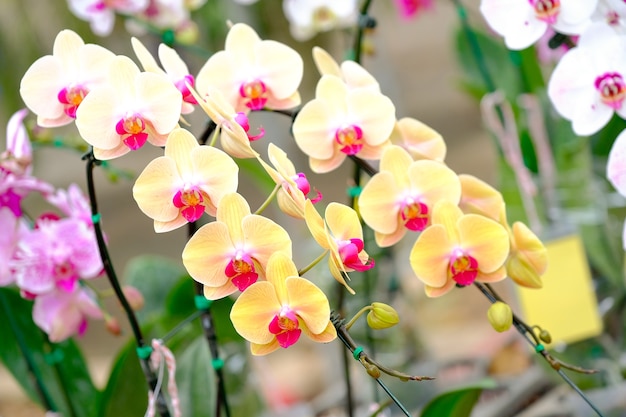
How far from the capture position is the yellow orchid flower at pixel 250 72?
0.45 m

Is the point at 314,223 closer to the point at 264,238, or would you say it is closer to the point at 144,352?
the point at 264,238

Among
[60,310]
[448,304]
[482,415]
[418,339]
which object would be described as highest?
[60,310]

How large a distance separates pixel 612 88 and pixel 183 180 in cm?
26

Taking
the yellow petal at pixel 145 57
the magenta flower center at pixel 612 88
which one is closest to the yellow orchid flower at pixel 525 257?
the magenta flower center at pixel 612 88

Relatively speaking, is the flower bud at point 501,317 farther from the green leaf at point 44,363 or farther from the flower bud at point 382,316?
the green leaf at point 44,363

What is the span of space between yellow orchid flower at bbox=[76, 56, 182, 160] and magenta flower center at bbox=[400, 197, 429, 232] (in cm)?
12

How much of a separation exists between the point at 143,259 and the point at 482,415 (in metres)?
0.34

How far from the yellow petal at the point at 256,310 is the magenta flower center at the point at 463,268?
0.09m

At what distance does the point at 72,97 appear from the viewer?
410 mm

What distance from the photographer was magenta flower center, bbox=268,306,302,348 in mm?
362

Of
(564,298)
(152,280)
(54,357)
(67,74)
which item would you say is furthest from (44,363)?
(564,298)

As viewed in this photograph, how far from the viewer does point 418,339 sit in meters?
0.94

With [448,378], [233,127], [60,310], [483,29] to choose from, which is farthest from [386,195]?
[483,29]

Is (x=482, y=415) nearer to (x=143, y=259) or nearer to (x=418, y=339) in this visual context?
(x=418, y=339)
